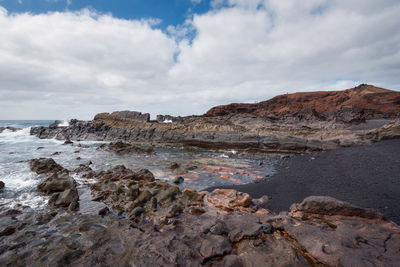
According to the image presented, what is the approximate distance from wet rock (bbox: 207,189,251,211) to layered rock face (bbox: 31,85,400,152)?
565 inches

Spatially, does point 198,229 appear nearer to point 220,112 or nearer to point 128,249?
point 128,249

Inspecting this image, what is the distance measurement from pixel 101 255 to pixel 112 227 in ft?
3.79

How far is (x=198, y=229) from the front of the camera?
441 centimetres

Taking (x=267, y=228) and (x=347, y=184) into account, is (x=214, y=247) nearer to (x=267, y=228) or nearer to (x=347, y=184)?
(x=267, y=228)

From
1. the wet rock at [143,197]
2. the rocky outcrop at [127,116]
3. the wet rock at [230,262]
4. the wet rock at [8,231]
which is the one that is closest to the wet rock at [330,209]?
the wet rock at [230,262]

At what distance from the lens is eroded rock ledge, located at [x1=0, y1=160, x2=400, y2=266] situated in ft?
10.9

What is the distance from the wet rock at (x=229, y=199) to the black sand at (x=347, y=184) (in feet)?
2.59

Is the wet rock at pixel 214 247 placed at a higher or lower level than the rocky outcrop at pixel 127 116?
lower

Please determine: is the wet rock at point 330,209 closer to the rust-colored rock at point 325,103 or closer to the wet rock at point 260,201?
the wet rock at point 260,201

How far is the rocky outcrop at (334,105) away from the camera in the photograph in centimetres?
3744

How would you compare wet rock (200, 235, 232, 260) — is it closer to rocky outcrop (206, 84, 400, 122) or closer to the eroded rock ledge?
the eroded rock ledge

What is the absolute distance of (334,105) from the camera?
152 ft

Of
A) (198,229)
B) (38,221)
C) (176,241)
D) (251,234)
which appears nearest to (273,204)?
(251,234)

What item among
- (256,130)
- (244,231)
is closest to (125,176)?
(244,231)
